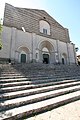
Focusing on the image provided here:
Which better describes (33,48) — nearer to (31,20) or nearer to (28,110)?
(31,20)

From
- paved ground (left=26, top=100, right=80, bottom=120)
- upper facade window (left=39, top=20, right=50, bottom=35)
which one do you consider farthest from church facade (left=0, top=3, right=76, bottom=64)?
paved ground (left=26, top=100, right=80, bottom=120)

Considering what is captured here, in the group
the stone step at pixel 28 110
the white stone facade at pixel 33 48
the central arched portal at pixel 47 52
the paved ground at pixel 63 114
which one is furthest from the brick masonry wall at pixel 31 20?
the paved ground at pixel 63 114

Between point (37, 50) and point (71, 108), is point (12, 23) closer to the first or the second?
point (37, 50)

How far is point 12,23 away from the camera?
18.4 metres

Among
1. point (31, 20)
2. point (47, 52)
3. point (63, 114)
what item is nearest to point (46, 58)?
point (47, 52)

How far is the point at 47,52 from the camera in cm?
2164

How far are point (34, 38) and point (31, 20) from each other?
412 centimetres

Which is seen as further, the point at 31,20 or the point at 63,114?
the point at 31,20

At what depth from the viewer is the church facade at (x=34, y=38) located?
1705 centimetres

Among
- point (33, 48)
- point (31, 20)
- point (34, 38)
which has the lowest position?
point (33, 48)

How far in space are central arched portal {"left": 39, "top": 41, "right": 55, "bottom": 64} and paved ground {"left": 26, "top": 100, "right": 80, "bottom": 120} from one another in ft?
54.3

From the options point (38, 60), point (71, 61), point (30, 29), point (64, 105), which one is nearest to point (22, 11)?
point (30, 29)

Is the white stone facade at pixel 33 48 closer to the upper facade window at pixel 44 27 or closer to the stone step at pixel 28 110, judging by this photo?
the upper facade window at pixel 44 27

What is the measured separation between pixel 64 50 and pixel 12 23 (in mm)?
10851
